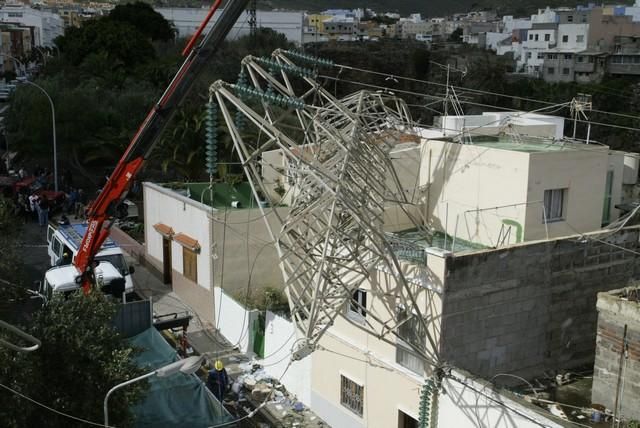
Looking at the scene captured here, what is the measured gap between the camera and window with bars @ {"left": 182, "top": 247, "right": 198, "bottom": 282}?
72.1 feet

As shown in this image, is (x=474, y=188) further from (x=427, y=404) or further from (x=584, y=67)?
(x=584, y=67)

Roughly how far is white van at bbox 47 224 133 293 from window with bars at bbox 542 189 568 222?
1242 centimetres

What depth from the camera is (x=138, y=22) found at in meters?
74.5

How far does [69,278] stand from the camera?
19016 mm

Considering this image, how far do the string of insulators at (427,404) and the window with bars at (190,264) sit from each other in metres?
10.7

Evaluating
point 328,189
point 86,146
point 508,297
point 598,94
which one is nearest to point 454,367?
point 508,297

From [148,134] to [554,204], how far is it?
33.4ft

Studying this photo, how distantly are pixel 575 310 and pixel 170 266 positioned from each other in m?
14.7

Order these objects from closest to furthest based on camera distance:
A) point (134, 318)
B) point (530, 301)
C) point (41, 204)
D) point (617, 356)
→ 1. point (617, 356)
2. point (530, 301)
3. point (134, 318)
4. point (41, 204)

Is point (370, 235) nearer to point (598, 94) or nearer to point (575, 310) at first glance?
point (575, 310)

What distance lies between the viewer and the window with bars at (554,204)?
15398mm

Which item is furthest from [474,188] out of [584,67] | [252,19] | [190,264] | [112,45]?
[584,67]

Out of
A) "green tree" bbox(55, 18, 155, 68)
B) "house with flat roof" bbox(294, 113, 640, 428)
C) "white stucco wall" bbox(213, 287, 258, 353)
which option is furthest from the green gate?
"green tree" bbox(55, 18, 155, 68)

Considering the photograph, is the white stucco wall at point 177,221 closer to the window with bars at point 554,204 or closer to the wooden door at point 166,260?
the wooden door at point 166,260
